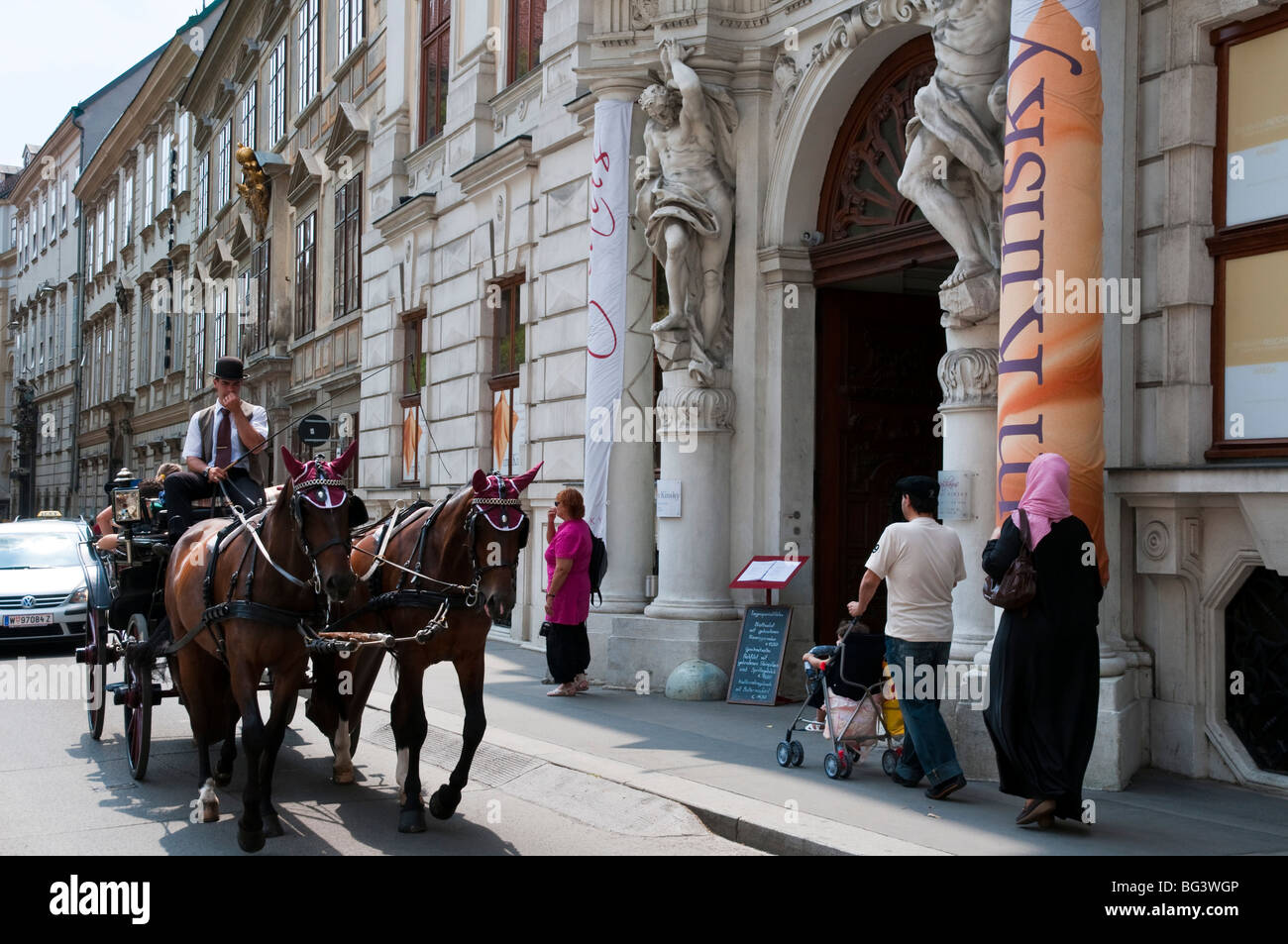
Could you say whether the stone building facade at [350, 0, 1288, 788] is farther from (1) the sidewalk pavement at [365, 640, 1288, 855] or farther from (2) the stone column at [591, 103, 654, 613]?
(1) the sidewalk pavement at [365, 640, 1288, 855]

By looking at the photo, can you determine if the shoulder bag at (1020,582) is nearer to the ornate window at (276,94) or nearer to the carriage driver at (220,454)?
the carriage driver at (220,454)

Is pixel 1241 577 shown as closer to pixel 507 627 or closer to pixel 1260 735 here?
pixel 1260 735

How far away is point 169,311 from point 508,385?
30.1 metres

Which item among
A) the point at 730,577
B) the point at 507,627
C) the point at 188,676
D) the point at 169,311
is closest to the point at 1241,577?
the point at 730,577

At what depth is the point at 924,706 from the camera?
7.70m

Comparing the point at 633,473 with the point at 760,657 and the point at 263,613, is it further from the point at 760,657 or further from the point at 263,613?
the point at 263,613

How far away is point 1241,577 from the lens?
7906mm

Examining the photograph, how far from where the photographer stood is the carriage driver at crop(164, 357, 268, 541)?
8.38 metres

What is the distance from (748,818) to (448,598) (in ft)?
6.59

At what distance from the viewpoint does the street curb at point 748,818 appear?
6.45 meters

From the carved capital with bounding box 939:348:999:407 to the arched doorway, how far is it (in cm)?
228

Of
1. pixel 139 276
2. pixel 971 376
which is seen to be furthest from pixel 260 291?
pixel 971 376

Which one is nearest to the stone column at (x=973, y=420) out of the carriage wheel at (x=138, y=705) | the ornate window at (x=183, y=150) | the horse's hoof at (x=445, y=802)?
the horse's hoof at (x=445, y=802)
